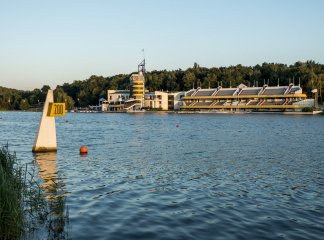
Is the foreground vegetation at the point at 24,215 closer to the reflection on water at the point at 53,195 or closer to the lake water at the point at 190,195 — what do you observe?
the reflection on water at the point at 53,195

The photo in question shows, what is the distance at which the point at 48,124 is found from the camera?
111 ft

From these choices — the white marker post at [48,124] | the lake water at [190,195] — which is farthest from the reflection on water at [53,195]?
the white marker post at [48,124]

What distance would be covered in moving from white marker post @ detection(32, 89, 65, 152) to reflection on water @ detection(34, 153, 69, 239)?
3.67 feet

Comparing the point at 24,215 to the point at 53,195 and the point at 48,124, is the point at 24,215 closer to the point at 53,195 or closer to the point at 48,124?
the point at 53,195

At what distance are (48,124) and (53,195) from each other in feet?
49.6

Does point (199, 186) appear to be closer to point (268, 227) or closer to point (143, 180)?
point (143, 180)

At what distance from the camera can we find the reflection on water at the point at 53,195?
46.5ft

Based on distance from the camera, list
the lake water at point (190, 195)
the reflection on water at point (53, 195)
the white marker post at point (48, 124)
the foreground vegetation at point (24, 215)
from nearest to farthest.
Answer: the foreground vegetation at point (24, 215) < the reflection on water at point (53, 195) < the lake water at point (190, 195) < the white marker post at point (48, 124)

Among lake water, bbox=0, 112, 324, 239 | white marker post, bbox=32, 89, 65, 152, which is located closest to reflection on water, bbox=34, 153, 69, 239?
lake water, bbox=0, 112, 324, 239

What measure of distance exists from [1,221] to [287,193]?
14.2 m

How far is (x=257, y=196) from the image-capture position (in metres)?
20.2

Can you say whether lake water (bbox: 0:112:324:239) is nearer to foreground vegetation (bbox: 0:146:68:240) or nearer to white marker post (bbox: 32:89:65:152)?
foreground vegetation (bbox: 0:146:68:240)

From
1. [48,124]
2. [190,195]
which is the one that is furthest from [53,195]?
[48,124]

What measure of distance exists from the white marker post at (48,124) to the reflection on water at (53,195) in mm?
1119
